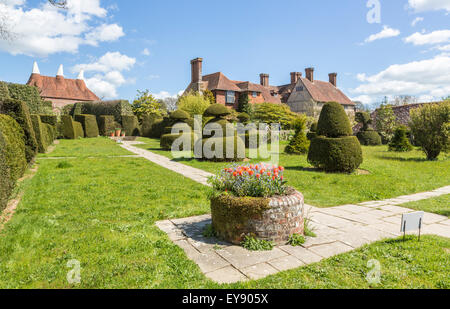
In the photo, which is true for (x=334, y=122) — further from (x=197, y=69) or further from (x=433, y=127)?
(x=197, y=69)

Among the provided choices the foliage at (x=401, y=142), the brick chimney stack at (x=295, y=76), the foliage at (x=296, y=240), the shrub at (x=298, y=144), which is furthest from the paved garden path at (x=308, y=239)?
Result: the brick chimney stack at (x=295, y=76)

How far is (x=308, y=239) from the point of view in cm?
433

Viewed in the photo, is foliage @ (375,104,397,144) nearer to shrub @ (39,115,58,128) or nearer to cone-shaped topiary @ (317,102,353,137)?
cone-shaped topiary @ (317,102,353,137)

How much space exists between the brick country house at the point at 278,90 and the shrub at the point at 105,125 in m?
11.7

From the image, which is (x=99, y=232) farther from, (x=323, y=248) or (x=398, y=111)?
(x=398, y=111)

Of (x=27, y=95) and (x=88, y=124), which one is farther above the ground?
(x=27, y=95)

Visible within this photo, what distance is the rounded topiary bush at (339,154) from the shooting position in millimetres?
9961

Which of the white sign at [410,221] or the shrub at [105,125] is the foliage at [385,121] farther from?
the shrub at [105,125]

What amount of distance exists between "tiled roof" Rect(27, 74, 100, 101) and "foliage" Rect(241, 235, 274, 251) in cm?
4650

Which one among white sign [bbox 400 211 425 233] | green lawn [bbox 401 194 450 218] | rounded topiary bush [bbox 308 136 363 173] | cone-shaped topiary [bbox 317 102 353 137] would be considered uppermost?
cone-shaped topiary [bbox 317 102 353 137]

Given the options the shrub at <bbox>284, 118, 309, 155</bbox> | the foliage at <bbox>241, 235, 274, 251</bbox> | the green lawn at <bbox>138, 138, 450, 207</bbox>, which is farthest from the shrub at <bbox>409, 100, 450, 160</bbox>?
the foliage at <bbox>241, 235, 274, 251</bbox>

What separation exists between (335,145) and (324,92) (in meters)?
37.8

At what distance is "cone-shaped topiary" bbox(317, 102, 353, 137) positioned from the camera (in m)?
10.2

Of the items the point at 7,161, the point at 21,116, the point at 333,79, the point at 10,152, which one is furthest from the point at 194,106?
the point at 333,79
